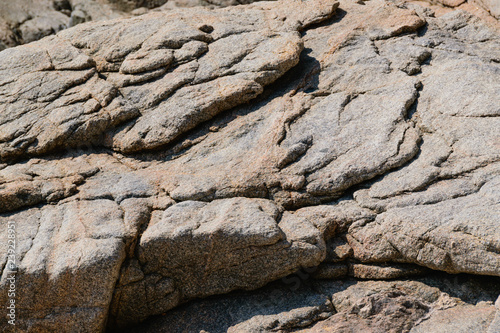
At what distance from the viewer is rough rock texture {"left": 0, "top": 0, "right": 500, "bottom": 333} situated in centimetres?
1124

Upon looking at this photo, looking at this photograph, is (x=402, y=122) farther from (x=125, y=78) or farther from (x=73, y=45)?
(x=73, y=45)

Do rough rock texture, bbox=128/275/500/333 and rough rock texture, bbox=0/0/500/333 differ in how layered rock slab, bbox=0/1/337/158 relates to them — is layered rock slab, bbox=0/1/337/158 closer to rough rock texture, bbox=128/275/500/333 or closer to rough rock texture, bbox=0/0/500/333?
rough rock texture, bbox=0/0/500/333

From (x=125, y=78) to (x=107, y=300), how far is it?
7.84m

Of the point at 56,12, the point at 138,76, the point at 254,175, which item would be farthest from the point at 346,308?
the point at 56,12

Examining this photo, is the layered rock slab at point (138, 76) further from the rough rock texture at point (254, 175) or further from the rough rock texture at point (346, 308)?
the rough rock texture at point (346, 308)

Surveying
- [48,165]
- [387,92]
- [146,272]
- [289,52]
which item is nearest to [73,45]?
[48,165]

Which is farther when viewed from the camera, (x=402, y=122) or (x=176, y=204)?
(x=402, y=122)

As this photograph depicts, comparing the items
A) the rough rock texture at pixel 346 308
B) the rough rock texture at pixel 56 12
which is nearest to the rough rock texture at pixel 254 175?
the rough rock texture at pixel 346 308

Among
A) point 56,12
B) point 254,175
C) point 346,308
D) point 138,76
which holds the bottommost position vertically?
point 346,308

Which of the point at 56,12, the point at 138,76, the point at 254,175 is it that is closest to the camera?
the point at 254,175

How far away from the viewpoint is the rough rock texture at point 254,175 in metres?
11.2

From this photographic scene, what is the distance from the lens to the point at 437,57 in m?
16.2

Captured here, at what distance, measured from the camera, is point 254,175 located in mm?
13148

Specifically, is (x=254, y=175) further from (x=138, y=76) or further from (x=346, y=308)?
(x=138, y=76)
